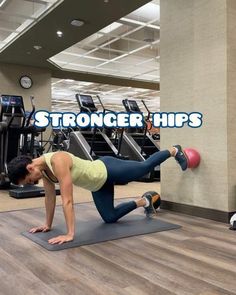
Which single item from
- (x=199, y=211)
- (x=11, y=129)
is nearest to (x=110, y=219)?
(x=199, y=211)

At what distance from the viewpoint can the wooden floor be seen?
6.24 ft

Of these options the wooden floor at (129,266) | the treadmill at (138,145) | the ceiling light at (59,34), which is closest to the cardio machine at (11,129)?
the ceiling light at (59,34)

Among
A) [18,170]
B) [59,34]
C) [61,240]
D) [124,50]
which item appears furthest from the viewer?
[124,50]

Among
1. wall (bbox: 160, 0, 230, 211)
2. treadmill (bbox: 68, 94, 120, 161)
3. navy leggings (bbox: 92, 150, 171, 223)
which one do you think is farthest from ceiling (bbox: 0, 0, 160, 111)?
navy leggings (bbox: 92, 150, 171, 223)

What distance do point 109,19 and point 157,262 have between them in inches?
233

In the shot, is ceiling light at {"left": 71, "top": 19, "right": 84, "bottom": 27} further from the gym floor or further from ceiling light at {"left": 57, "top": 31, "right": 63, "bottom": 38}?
the gym floor

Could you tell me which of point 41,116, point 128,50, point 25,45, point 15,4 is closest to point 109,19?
point 15,4

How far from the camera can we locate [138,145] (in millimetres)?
8086

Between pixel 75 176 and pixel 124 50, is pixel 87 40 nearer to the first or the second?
pixel 124 50

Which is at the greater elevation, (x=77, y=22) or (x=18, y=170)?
(x=77, y=22)

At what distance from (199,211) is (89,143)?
469cm

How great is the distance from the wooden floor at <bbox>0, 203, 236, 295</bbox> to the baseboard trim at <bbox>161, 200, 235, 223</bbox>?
37 centimetres

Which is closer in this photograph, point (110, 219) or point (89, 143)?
point (110, 219)

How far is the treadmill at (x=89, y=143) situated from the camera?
294 inches
